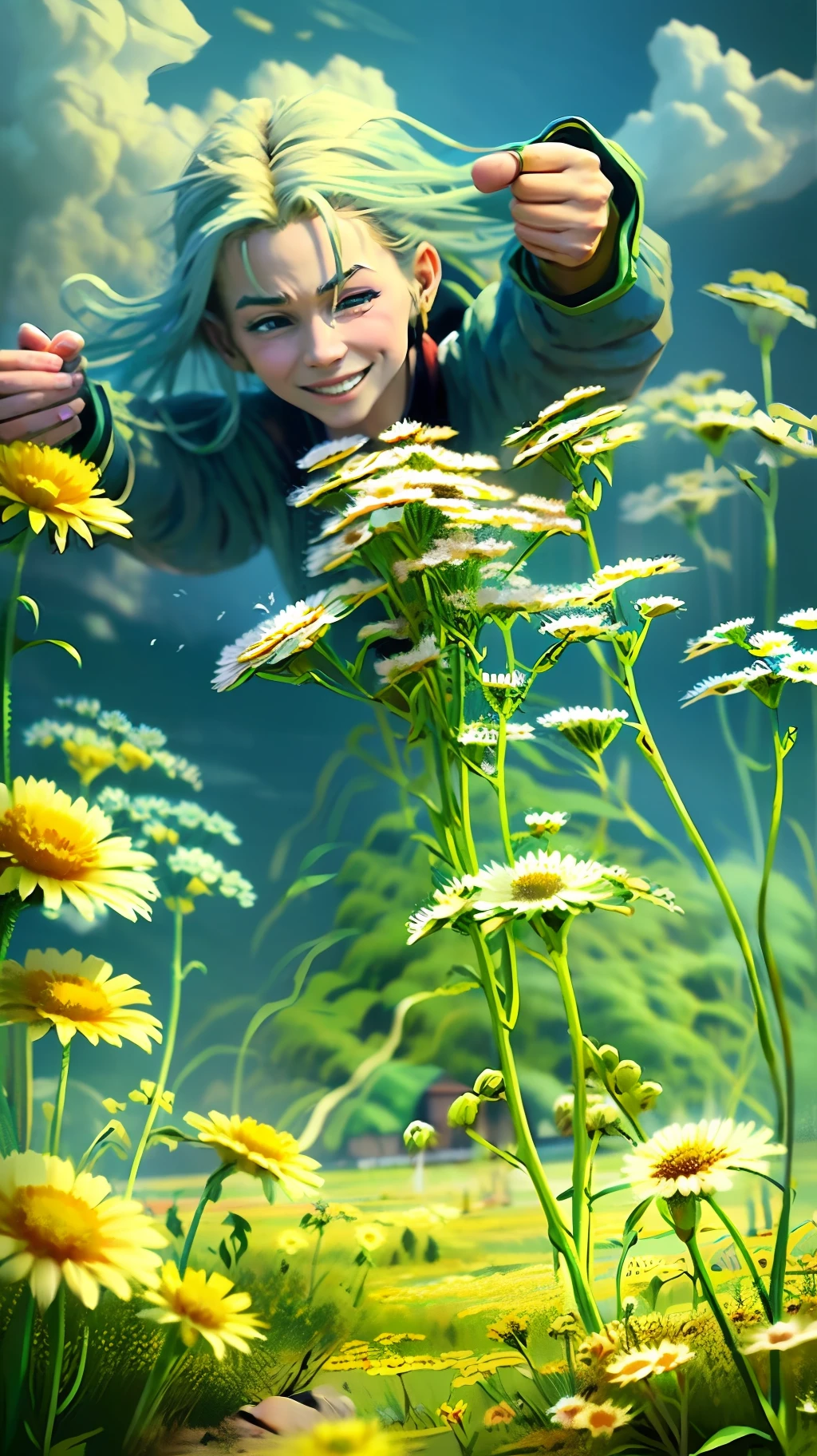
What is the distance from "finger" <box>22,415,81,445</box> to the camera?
2.90 feet

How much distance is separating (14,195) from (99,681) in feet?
1.41

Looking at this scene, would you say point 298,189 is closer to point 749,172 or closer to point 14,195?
point 14,195

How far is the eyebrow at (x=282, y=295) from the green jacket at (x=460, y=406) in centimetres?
8

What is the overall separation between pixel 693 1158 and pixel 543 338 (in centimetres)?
71

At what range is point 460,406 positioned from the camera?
985 millimetres

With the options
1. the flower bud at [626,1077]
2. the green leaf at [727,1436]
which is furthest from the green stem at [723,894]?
the green leaf at [727,1436]

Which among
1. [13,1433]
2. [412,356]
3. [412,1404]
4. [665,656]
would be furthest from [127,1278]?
[412,356]

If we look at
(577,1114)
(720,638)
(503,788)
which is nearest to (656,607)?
(720,638)

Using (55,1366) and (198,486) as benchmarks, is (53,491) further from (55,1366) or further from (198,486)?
(55,1366)

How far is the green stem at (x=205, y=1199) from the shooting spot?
79 centimetres

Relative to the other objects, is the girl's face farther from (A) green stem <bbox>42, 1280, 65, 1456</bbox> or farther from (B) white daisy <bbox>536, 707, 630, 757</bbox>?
(A) green stem <bbox>42, 1280, 65, 1456</bbox>

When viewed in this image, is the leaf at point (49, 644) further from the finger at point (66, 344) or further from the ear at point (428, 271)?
the ear at point (428, 271)

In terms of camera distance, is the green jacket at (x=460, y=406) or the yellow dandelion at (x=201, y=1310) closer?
the yellow dandelion at (x=201, y=1310)

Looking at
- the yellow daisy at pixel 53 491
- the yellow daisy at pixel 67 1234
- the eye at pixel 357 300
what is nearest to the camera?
the yellow daisy at pixel 67 1234
